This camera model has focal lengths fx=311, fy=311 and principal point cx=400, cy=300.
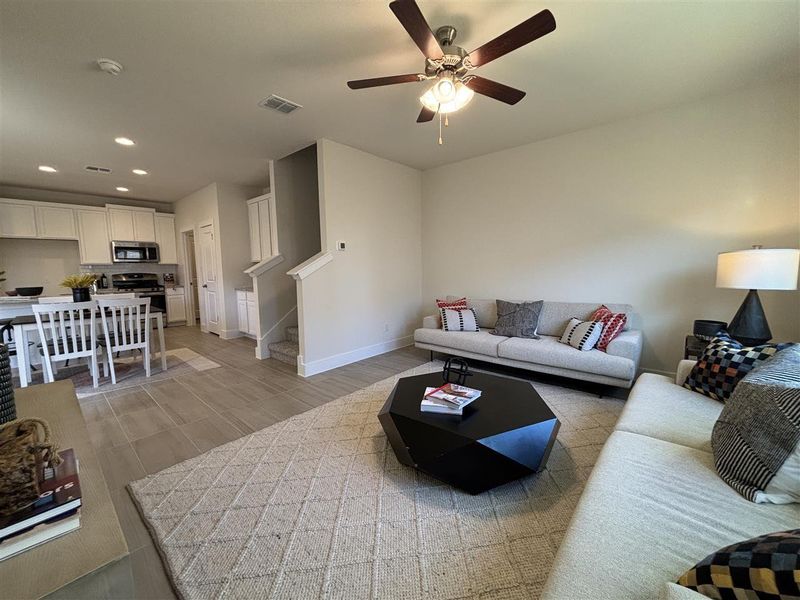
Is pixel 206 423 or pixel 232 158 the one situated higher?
pixel 232 158

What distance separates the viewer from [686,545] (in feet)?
2.93

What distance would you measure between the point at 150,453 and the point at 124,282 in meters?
5.62

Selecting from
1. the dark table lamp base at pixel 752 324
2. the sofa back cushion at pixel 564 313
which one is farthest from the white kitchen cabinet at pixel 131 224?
the dark table lamp base at pixel 752 324

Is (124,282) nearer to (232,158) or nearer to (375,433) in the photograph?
(232,158)

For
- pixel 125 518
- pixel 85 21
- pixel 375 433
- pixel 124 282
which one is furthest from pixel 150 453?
pixel 124 282

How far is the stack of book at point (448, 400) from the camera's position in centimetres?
181

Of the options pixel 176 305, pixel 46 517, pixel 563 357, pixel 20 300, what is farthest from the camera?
pixel 176 305

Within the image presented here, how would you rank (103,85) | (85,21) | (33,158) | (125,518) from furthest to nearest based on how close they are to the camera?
(33,158)
(103,85)
(85,21)
(125,518)

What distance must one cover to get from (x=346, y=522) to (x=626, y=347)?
103 inches

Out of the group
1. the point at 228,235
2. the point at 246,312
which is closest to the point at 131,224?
the point at 228,235

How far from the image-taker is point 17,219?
5070 mm

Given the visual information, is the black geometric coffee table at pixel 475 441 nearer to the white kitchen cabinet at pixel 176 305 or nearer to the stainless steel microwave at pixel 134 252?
the white kitchen cabinet at pixel 176 305

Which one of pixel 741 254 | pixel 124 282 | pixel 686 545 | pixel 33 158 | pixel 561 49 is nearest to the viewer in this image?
pixel 686 545

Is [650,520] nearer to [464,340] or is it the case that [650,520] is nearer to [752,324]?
[752,324]
